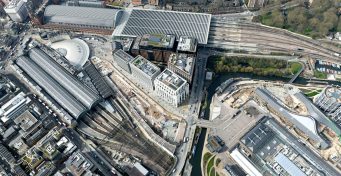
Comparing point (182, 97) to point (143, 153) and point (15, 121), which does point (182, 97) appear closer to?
point (143, 153)

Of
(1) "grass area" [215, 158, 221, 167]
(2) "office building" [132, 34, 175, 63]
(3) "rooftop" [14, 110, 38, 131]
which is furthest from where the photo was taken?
(2) "office building" [132, 34, 175, 63]

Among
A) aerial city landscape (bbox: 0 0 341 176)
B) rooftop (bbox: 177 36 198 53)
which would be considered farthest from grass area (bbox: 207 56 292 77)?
rooftop (bbox: 177 36 198 53)

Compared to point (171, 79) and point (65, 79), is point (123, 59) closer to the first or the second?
point (171, 79)

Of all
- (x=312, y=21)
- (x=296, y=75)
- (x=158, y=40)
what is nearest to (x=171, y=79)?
(x=158, y=40)

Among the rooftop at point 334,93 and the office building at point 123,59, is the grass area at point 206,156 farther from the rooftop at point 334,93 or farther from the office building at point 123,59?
the rooftop at point 334,93

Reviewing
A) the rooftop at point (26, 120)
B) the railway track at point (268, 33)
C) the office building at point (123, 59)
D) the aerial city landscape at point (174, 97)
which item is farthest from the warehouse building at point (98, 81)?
the railway track at point (268, 33)

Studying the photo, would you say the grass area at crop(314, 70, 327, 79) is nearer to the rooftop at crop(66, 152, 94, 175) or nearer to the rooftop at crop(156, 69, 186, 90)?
the rooftop at crop(156, 69, 186, 90)

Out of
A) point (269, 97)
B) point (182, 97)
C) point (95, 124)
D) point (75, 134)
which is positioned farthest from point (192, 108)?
point (75, 134)
